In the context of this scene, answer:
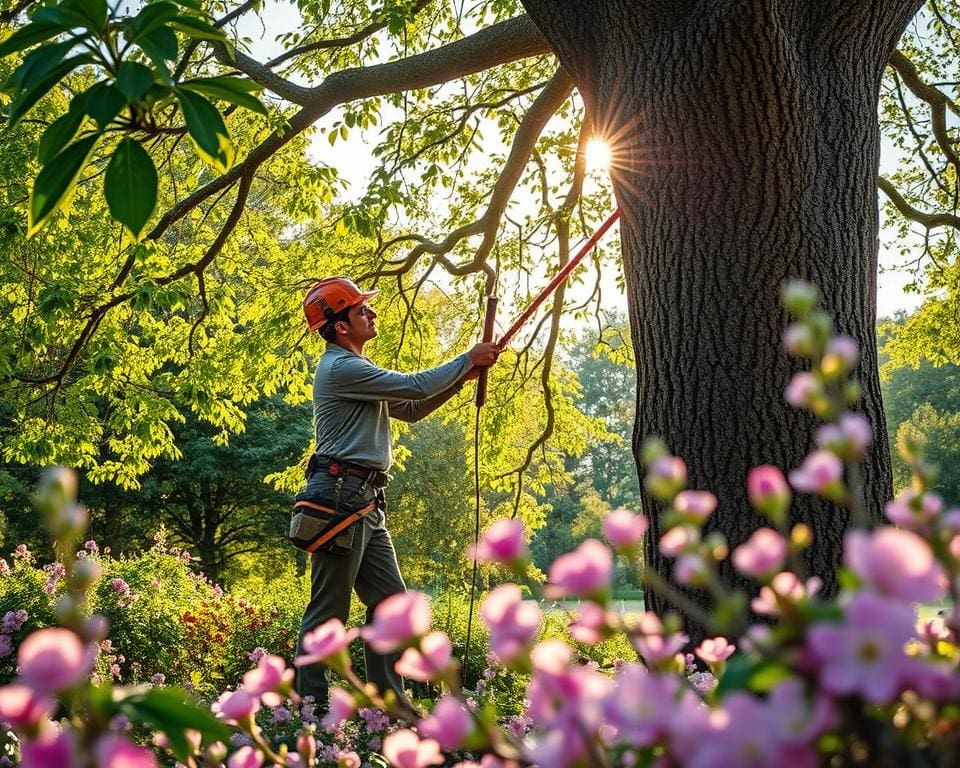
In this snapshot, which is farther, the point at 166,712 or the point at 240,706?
the point at 240,706

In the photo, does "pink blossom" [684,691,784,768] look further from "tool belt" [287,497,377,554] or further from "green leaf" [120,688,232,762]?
"tool belt" [287,497,377,554]

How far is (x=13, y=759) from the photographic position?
246 centimetres

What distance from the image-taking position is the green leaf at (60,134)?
0.96 meters

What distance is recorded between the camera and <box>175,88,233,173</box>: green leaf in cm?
100

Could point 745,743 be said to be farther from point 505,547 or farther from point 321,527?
point 321,527

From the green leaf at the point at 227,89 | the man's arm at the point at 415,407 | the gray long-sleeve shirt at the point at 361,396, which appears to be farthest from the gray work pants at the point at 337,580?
the green leaf at the point at 227,89

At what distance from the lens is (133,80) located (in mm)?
943

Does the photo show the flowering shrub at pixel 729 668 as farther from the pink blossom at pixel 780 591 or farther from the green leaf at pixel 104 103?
the green leaf at pixel 104 103

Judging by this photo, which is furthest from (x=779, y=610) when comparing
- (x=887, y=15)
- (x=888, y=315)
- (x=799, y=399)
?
(x=888, y=315)

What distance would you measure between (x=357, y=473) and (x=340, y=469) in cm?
9

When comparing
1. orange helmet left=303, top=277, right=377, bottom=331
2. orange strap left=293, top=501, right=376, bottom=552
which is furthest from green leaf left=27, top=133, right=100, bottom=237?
orange helmet left=303, top=277, right=377, bottom=331

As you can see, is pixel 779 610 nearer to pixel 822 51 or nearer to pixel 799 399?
pixel 799 399

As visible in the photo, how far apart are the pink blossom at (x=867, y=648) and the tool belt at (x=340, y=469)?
3.85 metres

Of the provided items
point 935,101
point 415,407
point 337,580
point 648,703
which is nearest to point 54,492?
point 648,703
